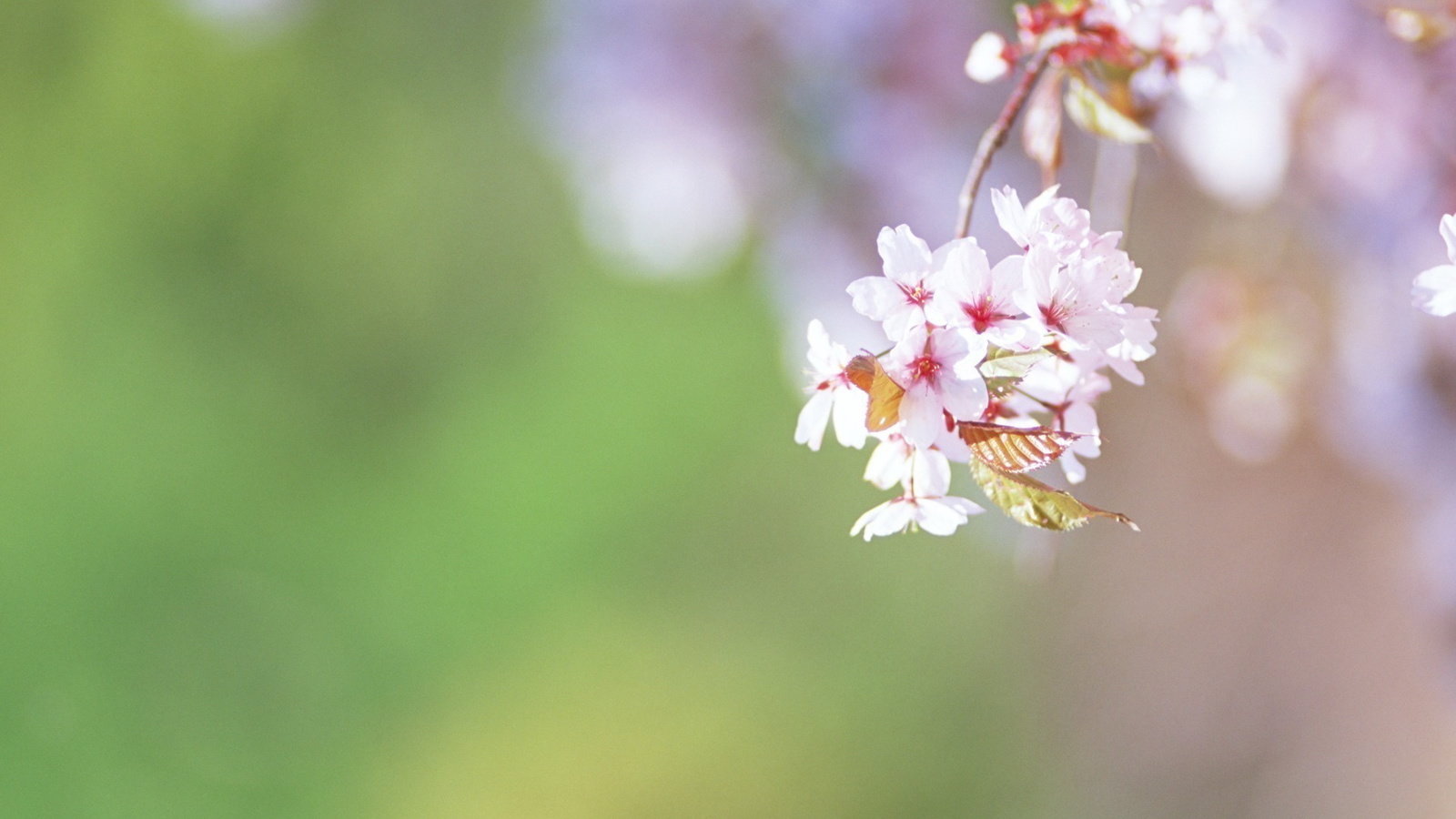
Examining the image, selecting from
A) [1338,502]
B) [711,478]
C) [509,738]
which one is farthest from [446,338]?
[1338,502]

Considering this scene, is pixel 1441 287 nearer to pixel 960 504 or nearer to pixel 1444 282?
pixel 1444 282

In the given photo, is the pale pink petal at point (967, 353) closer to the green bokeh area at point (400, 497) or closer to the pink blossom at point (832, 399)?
the pink blossom at point (832, 399)

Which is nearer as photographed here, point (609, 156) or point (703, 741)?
point (609, 156)

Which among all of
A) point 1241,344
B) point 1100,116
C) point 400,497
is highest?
point 400,497

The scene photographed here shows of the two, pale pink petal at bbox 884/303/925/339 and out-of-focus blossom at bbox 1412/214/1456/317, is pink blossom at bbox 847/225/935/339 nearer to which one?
pale pink petal at bbox 884/303/925/339

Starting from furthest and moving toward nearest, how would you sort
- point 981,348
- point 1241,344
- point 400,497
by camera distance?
point 400,497
point 1241,344
point 981,348

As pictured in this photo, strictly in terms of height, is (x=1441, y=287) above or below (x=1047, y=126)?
below

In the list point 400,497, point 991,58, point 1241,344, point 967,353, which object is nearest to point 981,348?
point 967,353

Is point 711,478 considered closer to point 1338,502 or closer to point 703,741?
point 703,741
